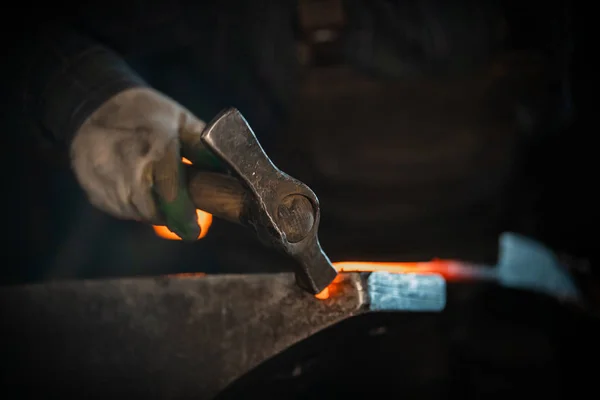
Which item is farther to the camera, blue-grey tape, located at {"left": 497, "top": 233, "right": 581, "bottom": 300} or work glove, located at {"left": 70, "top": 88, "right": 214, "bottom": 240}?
blue-grey tape, located at {"left": 497, "top": 233, "right": 581, "bottom": 300}

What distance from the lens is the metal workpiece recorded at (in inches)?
29.7

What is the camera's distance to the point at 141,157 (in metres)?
0.79

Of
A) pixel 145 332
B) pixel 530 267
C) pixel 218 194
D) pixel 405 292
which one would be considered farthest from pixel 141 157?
pixel 530 267

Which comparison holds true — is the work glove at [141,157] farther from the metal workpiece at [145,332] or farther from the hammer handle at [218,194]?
the metal workpiece at [145,332]

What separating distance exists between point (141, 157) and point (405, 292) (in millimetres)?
473

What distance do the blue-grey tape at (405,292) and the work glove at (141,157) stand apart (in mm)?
307

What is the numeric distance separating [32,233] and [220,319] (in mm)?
704

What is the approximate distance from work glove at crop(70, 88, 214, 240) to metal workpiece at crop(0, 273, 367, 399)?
12cm

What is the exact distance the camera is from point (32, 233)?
3.98 feet

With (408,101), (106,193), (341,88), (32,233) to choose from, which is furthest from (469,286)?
(32,233)

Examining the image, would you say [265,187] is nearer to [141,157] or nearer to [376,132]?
[141,157]

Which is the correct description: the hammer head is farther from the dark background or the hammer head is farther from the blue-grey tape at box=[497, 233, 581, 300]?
the blue-grey tape at box=[497, 233, 581, 300]

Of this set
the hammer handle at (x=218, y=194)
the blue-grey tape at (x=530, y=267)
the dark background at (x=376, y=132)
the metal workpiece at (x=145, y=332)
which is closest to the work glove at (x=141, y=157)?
the hammer handle at (x=218, y=194)

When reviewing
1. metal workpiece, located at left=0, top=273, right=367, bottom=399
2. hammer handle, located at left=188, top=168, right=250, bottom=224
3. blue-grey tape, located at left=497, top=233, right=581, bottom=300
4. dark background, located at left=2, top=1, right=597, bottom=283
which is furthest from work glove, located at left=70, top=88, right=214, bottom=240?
blue-grey tape, located at left=497, top=233, right=581, bottom=300
